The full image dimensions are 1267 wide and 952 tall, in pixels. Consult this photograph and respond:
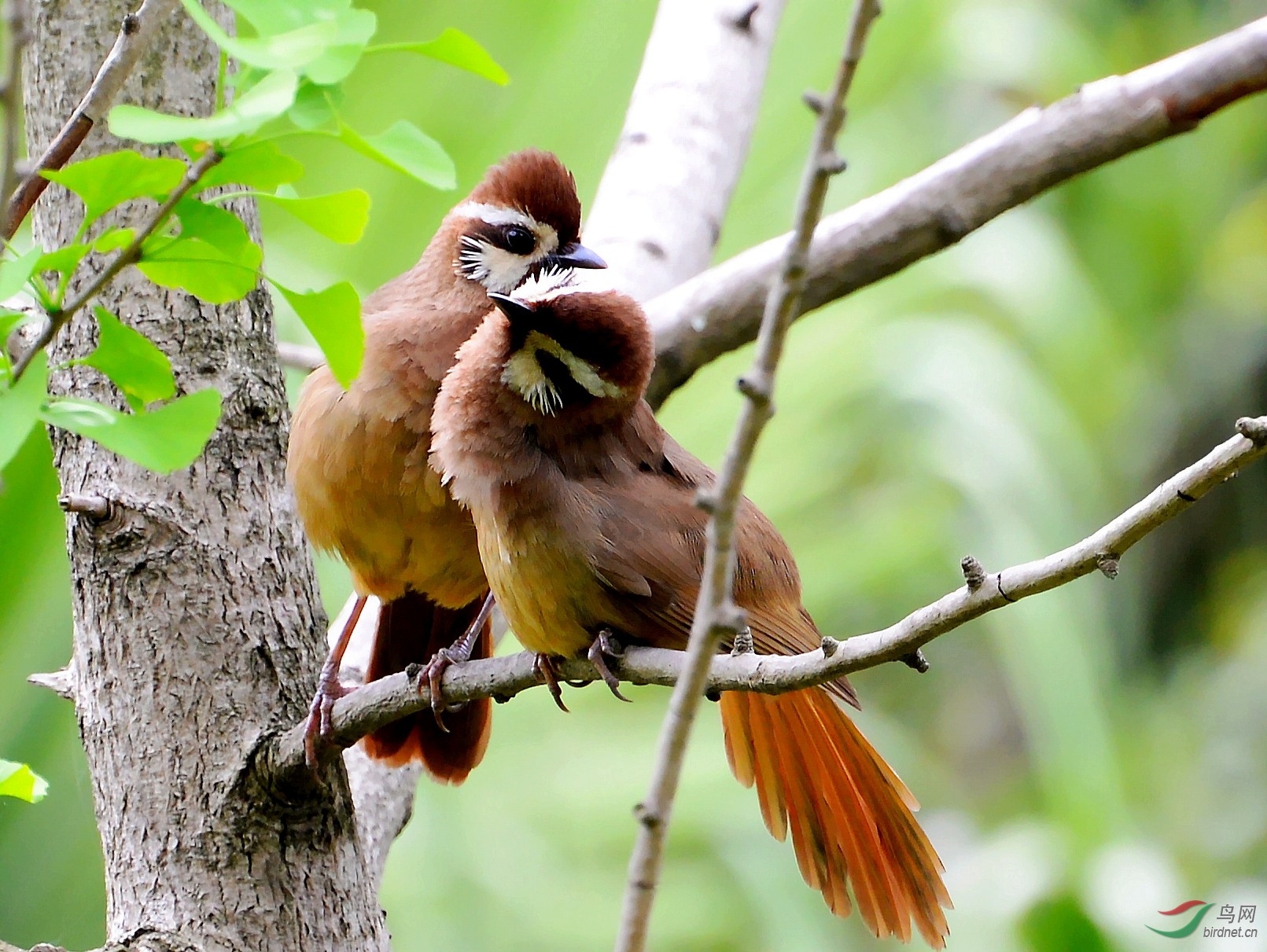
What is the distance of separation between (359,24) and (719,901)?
4.02 meters

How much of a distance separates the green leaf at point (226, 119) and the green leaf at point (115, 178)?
0.02m

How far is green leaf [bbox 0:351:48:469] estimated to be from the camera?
2.91ft

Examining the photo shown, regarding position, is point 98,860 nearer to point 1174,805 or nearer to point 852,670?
point 852,670

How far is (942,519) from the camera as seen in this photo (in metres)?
4.69

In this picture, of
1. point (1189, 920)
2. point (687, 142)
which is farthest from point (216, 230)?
point (1189, 920)

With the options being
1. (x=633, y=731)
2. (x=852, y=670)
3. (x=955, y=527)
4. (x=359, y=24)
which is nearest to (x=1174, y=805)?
(x=955, y=527)

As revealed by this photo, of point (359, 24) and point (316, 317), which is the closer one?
point (359, 24)

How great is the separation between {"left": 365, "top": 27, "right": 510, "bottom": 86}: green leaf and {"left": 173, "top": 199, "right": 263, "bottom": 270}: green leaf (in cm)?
17

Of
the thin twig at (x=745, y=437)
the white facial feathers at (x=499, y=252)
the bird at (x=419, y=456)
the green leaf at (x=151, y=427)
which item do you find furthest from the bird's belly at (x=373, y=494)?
the thin twig at (x=745, y=437)

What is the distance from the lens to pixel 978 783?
21.1 feet

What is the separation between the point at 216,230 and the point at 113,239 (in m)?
0.09

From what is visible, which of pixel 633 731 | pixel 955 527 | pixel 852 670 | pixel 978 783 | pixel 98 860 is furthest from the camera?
pixel 978 783

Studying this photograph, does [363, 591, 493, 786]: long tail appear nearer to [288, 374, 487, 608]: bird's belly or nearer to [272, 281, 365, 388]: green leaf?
[288, 374, 487, 608]: bird's belly

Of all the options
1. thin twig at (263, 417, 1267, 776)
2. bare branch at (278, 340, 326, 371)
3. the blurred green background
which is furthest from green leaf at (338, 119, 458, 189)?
bare branch at (278, 340, 326, 371)
